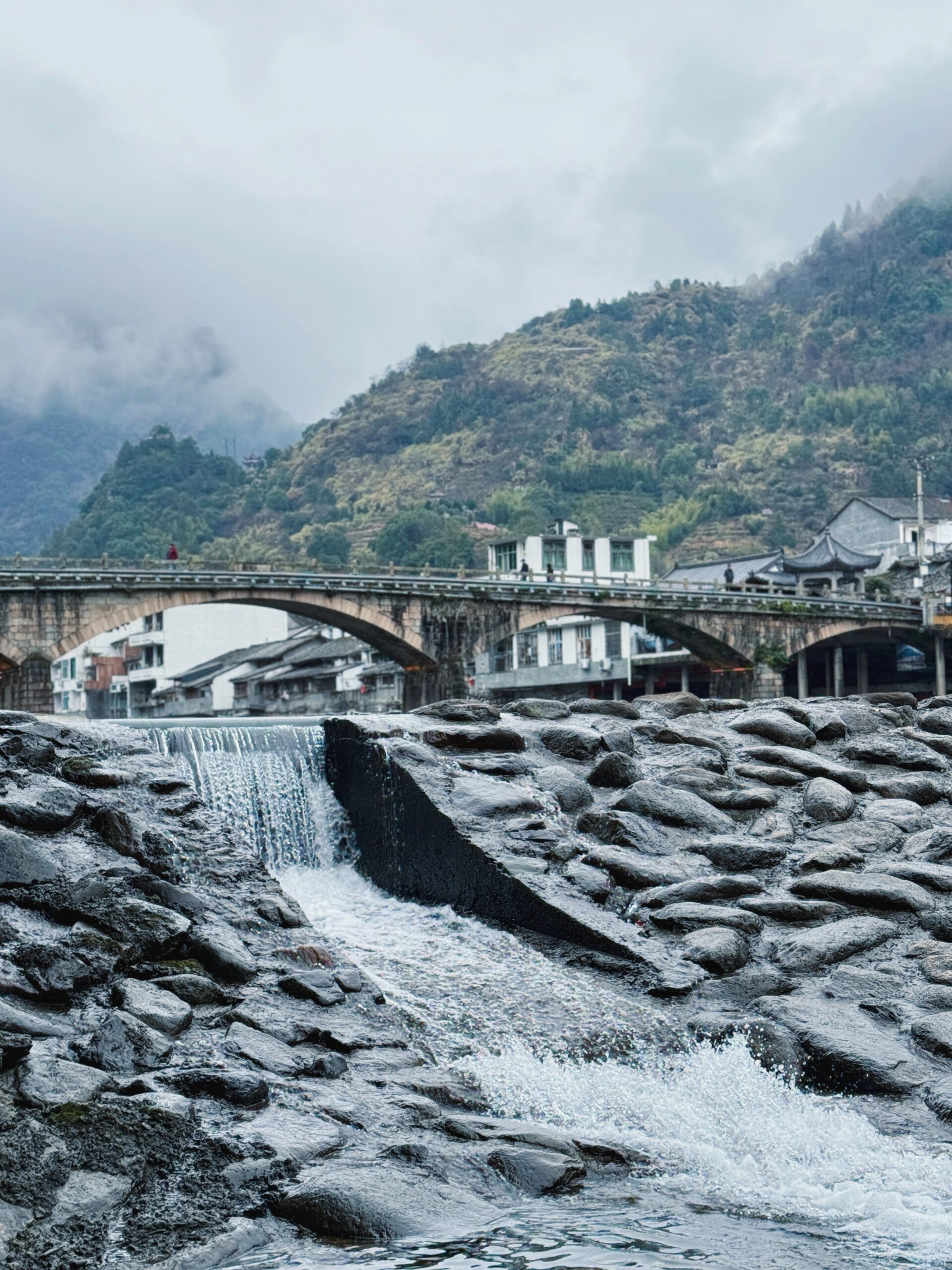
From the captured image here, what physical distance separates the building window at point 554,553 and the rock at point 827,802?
2534 inches

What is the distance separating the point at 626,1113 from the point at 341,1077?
1.85 metres

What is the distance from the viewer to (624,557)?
3221 inches

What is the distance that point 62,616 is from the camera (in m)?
49.8

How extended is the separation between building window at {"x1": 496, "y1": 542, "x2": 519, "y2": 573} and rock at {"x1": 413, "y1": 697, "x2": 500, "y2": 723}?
63619mm

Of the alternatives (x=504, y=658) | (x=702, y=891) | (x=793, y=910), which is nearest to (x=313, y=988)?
(x=702, y=891)

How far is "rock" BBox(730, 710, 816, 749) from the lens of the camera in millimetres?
16266

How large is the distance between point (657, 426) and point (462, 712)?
15135cm

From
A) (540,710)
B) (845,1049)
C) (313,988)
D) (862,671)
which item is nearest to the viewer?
(845,1049)

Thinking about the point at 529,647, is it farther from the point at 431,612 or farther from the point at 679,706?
the point at 679,706

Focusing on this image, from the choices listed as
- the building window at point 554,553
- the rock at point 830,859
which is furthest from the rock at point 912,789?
the building window at point 554,553

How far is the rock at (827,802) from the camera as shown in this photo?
45.9 ft

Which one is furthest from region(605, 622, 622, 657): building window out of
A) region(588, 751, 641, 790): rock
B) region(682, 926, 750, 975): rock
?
region(682, 926, 750, 975): rock

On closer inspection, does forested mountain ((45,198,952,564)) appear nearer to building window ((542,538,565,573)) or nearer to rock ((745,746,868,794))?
building window ((542,538,565,573))

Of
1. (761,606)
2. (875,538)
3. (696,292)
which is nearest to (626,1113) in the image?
(761,606)
